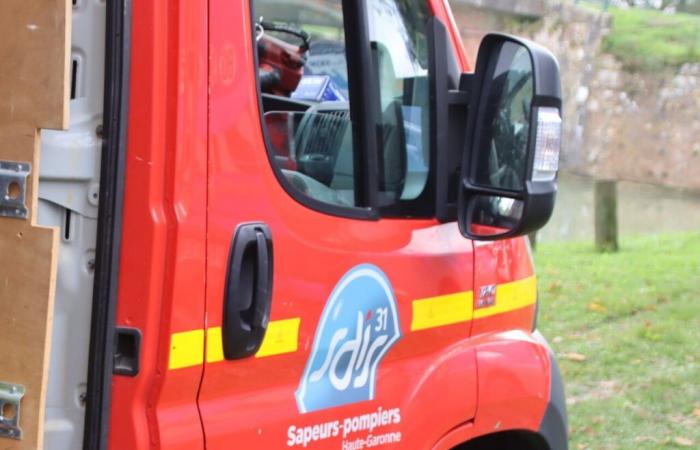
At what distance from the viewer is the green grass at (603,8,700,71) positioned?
24484 millimetres

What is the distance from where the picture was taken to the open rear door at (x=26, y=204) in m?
2.04

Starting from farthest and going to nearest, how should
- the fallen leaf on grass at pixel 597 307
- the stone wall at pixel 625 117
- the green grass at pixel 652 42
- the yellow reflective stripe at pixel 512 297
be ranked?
the green grass at pixel 652 42
the stone wall at pixel 625 117
the fallen leaf on grass at pixel 597 307
the yellow reflective stripe at pixel 512 297

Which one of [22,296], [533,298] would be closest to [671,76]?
[533,298]

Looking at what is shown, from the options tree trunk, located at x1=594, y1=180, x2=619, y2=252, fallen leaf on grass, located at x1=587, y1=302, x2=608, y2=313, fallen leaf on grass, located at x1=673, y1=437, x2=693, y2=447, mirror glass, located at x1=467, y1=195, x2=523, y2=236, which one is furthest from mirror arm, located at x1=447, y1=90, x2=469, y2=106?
tree trunk, located at x1=594, y1=180, x2=619, y2=252

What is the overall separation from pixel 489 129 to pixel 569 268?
850cm

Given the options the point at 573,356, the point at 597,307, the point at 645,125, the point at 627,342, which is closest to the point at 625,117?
the point at 645,125

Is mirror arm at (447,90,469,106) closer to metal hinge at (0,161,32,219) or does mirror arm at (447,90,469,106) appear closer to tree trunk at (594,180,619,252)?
metal hinge at (0,161,32,219)

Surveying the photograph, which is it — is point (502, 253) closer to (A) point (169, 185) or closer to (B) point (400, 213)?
(B) point (400, 213)

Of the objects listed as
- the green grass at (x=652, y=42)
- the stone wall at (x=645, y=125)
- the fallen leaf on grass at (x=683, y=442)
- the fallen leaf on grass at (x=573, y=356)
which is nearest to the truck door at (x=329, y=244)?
the fallen leaf on grass at (x=683, y=442)

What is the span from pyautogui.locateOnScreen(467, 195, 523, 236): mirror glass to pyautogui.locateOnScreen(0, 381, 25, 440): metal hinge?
3.91ft

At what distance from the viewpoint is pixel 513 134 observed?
2.78m

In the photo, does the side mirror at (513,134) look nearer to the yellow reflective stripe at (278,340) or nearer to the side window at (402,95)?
the side window at (402,95)

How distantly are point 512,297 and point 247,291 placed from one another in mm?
1121

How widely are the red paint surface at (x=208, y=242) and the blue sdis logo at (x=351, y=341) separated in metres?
0.03
